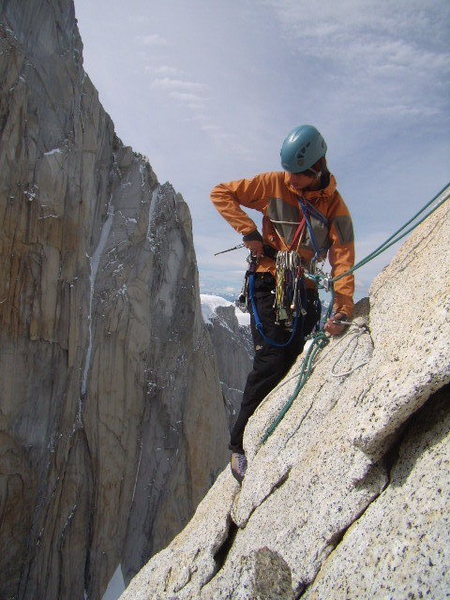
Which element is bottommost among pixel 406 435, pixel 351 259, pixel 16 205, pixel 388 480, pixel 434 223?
pixel 388 480

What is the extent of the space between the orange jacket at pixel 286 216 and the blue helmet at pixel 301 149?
28 cm

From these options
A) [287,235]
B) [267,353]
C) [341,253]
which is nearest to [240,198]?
[287,235]

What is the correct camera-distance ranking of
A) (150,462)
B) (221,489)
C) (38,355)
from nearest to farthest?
(221,489) < (38,355) < (150,462)

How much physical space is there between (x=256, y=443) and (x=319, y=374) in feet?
3.20

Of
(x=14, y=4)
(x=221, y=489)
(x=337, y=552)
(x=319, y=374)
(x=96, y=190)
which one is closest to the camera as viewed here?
(x=337, y=552)

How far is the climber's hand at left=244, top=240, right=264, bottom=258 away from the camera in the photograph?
4543 mm

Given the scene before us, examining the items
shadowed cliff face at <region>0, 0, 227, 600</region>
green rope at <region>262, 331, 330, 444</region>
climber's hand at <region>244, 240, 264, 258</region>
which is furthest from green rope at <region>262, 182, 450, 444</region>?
shadowed cliff face at <region>0, 0, 227, 600</region>

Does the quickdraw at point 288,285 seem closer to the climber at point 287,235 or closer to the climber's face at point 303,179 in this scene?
the climber at point 287,235

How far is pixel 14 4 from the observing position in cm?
1274

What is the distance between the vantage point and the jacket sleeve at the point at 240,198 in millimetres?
4559

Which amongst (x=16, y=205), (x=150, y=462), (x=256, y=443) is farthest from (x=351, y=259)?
(x=150, y=462)

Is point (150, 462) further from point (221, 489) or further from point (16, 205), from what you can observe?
point (221, 489)

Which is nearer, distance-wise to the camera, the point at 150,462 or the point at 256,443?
the point at 256,443

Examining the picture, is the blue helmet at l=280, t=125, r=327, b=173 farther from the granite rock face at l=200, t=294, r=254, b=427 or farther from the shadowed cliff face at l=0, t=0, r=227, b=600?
the granite rock face at l=200, t=294, r=254, b=427
